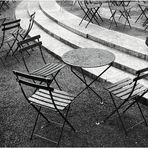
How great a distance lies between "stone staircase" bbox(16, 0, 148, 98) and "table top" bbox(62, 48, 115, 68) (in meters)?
0.82

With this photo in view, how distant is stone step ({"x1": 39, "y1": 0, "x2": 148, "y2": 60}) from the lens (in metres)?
6.10

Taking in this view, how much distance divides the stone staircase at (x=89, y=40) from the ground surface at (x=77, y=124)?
0.69 m

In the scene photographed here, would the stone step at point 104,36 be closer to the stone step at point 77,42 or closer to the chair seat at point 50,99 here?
the stone step at point 77,42

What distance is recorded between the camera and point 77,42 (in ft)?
23.9

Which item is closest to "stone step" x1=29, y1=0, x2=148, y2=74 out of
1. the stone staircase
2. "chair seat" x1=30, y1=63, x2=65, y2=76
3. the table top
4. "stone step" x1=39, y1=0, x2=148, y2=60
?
the stone staircase

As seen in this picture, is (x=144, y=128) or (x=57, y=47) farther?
(x=57, y=47)

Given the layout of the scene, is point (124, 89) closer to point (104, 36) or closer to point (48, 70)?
point (48, 70)

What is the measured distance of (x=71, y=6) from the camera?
39.1 feet

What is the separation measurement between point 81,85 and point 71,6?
7.34m

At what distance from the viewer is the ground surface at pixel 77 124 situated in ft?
12.5

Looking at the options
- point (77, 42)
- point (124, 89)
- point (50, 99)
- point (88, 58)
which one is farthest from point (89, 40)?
point (50, 99)

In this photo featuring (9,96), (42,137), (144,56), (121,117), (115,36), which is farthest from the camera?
(115,36)

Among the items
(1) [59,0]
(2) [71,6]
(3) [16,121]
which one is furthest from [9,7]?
(3) [16,121]

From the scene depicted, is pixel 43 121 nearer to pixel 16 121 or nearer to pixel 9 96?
pixel 16 121
